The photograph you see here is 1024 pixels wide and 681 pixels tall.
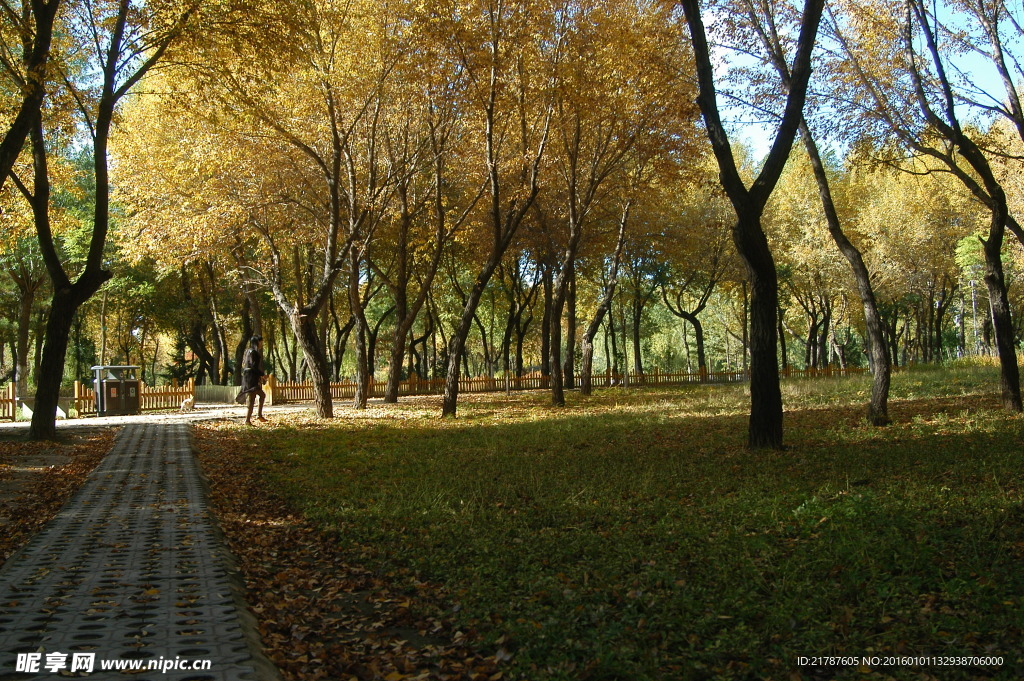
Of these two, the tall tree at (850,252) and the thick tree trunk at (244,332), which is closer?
the tall tree at (850,252)

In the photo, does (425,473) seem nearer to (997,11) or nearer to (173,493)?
(173,493)

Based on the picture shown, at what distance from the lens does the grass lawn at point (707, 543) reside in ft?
13.6

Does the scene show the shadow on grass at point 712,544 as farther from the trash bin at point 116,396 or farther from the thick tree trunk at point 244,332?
the thick tree trunk at point 244,332

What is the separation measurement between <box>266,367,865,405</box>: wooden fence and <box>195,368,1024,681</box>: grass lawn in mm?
21762

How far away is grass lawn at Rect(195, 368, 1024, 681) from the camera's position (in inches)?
163

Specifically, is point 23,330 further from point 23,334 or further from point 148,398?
point 148,398

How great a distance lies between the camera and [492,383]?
1590 inches

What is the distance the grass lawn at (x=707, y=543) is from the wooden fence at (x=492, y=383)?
71.4 feet

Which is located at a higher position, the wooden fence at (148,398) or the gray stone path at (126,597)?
the wooden fence at (148,398)

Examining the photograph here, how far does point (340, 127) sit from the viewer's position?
20.2 m

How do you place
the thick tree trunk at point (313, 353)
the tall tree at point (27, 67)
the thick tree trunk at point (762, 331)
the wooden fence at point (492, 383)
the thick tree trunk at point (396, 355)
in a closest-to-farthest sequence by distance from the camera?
the thick tree trunk at point (762, 331), the tall tree at point (27, 67), the thick tree trunk at point (313, 353), the thick tree trunk at point (396, 355), the wooden fence at point (492, 383)

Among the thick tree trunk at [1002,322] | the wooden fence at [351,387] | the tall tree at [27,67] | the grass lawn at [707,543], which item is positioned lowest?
the grass lawn at [707,543]

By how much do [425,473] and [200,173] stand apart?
586 inches

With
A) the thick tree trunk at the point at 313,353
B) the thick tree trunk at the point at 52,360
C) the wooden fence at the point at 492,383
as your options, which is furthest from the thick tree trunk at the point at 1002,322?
the wooden fence at the point at 492,383
